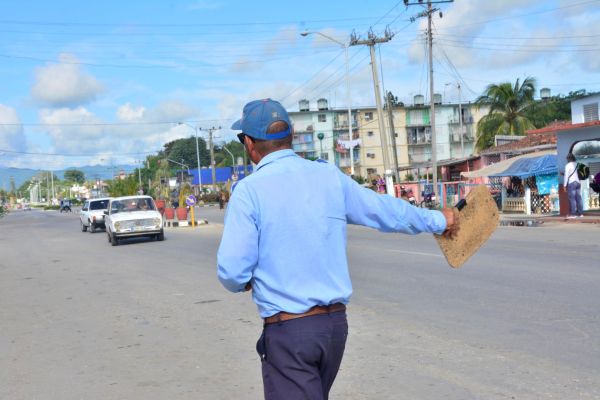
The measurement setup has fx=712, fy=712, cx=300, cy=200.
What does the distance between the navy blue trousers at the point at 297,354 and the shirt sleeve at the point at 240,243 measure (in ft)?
0.84

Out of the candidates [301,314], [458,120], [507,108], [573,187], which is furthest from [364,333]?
[458,120]

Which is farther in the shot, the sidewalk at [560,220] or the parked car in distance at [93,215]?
the parked car in distance at [93,215]

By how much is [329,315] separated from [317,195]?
0.50 m

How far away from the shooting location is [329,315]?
9.61ft

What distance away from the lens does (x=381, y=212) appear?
3.14m

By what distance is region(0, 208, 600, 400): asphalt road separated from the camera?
5.65m

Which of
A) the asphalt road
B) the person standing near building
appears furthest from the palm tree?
the asphalt road

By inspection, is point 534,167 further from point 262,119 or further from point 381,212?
point 262,119

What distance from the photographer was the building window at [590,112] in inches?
1248

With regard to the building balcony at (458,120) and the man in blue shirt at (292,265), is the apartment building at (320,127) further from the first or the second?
the man in blue shirt at (292,265)

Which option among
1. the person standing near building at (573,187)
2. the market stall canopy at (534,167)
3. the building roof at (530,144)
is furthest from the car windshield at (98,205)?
the building roof at (530,144)

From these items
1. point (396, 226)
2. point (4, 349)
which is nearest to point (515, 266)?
point (4, 349)

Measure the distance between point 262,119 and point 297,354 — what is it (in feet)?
3.31

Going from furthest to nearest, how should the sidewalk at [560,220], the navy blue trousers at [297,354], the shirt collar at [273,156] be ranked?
the sidewalk at [560,220], the shirt collar at [273,156], the navy blue trousers at [297,354]
